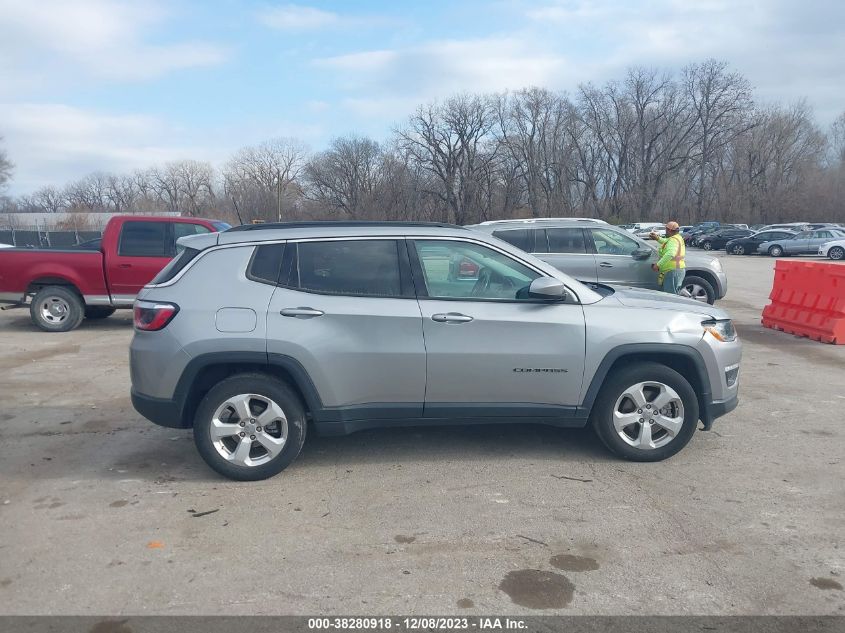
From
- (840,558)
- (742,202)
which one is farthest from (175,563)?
(742,202)

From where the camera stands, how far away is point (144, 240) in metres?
11.6

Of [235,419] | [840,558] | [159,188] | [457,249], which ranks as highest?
[159,188]

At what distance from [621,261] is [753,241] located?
33139 millimetres

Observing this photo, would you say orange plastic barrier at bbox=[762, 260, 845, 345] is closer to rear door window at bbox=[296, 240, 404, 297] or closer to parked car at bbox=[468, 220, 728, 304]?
→ parked car at bbox=[468, 220, 728, 304]

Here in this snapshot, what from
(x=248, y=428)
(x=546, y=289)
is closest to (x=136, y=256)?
(x=248, y=428)

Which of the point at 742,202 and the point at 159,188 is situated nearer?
the point at 742,202

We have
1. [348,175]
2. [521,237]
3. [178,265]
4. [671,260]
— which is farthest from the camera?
[348,175]

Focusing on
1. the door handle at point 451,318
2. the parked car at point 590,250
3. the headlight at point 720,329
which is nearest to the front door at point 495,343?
the door handle at point 451,318

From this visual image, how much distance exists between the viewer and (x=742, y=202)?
75812 millimetres

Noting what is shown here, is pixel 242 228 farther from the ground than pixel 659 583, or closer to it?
farther from the ground

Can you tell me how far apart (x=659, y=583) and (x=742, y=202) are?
81.4m

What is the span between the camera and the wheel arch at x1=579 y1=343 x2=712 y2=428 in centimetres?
502

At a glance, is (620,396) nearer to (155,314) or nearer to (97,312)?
(155,314)

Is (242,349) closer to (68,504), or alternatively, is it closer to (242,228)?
(242,228)
